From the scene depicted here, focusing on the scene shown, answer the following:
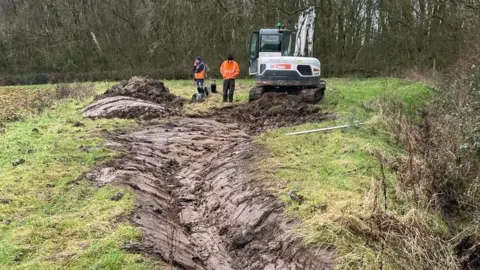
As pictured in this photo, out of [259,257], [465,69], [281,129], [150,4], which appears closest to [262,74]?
[281,129]

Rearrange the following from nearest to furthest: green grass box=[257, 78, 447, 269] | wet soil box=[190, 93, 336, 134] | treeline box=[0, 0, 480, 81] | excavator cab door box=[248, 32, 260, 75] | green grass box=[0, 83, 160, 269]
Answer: green grass box=[0, 83, 160, 269] < green grass box=[257, 78, 447, 269] < wet soil box=[190, 93, 336, 134] < excavator cab door box=[248, 32, 260, 75] < treeline box=[0, 0, 480, 81]

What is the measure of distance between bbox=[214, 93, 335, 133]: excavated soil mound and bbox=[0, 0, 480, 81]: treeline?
1210 cm

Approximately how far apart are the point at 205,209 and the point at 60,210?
6.99ft

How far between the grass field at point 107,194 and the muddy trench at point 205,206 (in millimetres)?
244

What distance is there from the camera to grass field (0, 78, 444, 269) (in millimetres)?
5035

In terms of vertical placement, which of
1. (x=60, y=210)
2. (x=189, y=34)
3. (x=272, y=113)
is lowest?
(x=60, y=210)

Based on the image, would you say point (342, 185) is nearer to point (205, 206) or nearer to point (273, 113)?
point (205, 206)

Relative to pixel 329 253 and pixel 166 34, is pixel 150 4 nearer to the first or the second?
pixel 166 34

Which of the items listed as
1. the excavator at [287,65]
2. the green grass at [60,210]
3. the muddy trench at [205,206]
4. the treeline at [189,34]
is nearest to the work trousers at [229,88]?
the excavator at [287,65]

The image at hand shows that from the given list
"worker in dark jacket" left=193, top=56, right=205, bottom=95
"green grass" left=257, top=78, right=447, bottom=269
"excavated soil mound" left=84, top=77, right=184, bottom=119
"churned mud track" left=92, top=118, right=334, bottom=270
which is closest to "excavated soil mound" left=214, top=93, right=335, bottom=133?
"green grass" left=257, top=78, right=447, bottom=269

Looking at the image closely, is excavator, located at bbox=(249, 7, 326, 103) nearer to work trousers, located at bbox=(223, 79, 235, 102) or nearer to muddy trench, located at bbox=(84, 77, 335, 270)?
work trousers, located at bbox=(223, 79, 235, 102)

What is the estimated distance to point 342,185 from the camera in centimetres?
672

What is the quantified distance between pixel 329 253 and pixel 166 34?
92.2 ft

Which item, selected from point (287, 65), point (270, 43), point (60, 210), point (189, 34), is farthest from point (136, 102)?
point (189, 34)
